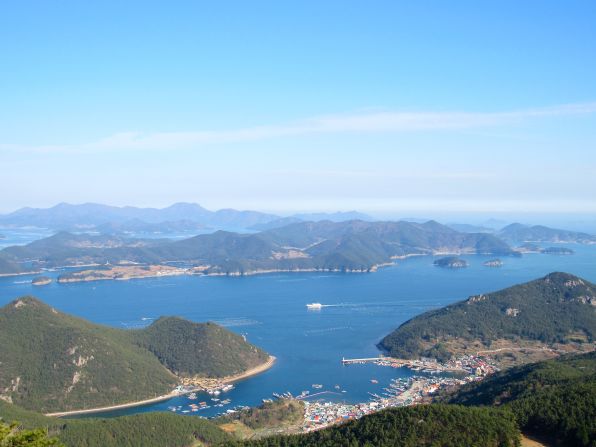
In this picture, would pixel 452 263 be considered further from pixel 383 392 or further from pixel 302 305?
pixel 383 392

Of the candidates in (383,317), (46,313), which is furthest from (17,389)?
(383,317)

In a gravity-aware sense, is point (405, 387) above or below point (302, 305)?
below

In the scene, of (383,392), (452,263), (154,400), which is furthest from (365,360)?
(452,263)

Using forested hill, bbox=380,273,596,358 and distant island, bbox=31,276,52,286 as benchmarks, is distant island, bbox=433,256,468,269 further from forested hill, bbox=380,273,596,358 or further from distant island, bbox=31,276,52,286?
distant island, bbox=31,276,52,286

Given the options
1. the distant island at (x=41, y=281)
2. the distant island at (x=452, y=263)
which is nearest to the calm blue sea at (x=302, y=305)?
the distant island at (x=41, y=281)

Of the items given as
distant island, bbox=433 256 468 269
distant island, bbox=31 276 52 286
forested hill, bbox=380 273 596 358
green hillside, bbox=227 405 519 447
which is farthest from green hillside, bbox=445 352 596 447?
distant island, bbox=31 276 52 286

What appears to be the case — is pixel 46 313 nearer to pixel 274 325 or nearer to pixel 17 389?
pixel 17 389

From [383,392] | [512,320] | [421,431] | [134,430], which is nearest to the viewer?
[421,431]
